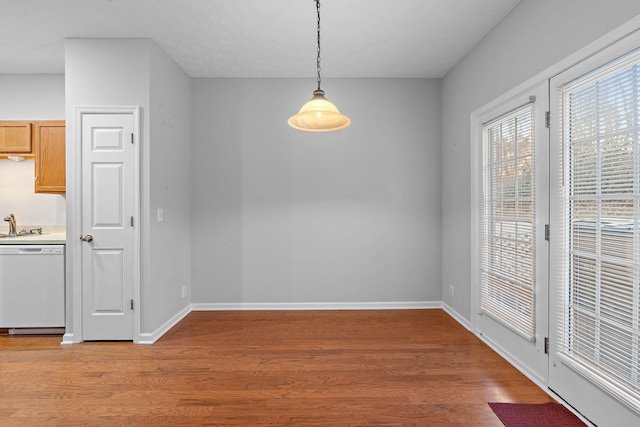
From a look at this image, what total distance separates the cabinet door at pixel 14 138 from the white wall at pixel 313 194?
177 cm

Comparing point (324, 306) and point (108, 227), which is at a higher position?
point (108, 227)

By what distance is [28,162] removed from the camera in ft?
13.4

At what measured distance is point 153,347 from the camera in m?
3.12

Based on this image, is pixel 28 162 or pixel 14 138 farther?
pixel 28 162

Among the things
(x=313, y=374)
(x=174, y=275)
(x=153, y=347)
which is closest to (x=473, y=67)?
(x=313, y=374)

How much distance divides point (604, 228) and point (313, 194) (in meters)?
2.90

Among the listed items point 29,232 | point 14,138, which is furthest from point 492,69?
point 29,232

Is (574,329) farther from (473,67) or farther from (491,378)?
(473,67)

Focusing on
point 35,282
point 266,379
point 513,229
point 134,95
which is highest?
point 134,95

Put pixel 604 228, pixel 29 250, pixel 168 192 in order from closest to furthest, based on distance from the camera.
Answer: pixel 604 228 < pixel 29 250 < pixel 168 192

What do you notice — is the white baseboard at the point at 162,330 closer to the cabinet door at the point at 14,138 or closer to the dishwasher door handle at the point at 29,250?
the dishwasher door handle at the point at 29,250

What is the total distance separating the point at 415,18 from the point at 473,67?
901 millimetres

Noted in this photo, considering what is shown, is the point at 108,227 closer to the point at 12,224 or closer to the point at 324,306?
the point at 12,224

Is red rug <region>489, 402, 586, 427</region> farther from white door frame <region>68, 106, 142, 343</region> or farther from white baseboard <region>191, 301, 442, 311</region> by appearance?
white door frame <region>68, 106, 142, 343</region>
